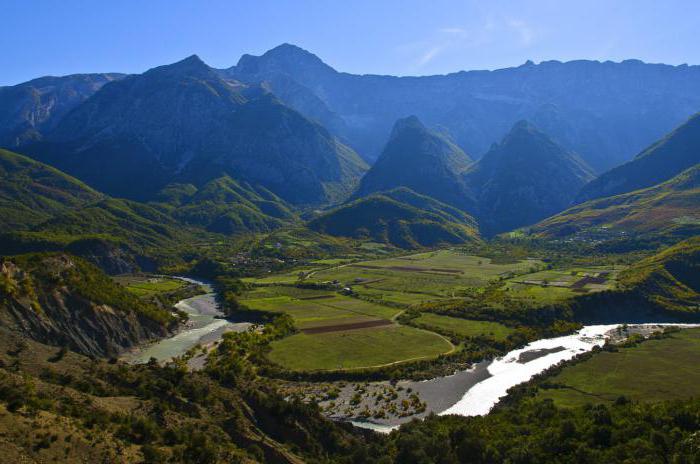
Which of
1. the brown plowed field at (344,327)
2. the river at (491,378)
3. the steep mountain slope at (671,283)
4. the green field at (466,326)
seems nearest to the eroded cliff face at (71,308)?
the brown plowed field at (344,327)

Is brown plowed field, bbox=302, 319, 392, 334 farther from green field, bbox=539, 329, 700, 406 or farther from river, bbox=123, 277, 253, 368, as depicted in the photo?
green field, bbox=539, 329, 700, 406

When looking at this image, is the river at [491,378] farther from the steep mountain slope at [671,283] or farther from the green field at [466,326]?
the steep mountain slope at [671,283]

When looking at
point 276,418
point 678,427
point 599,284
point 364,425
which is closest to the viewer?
point 678,427

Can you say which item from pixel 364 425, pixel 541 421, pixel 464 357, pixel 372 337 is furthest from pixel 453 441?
pixel 372 337

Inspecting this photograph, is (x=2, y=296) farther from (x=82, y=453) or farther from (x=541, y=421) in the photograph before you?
(x=541, y=421)

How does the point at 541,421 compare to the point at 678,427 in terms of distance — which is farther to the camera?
the point at 541,421

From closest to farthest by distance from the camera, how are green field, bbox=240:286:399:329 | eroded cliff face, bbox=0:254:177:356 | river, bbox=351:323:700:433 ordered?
river, bbox=351:323:700:433
eroded cliff face, bbox=0:254:177:356
green field, bbox=240:286:399:329

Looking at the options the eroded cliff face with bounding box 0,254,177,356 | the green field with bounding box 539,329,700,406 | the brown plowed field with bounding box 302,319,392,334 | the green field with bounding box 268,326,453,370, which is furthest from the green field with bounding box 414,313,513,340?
the eroded cliff face with bounding box 0,254,177,356
